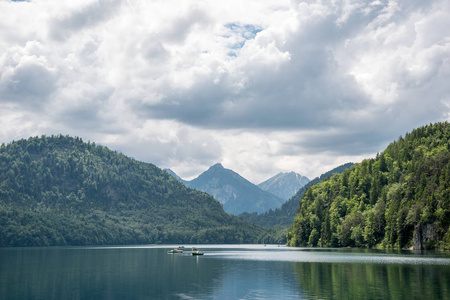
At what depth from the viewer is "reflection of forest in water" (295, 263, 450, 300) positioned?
63.2m

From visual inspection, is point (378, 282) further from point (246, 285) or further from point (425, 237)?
point (425, 237)

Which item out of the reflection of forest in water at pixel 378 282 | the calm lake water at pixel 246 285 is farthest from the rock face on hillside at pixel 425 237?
the calm lake water at pixel 246 285

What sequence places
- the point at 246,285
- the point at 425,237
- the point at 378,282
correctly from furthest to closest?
the point at 425,237, the point at 246,285, the point at 378,282

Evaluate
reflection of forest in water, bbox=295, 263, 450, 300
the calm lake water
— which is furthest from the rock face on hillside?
the calm lake water

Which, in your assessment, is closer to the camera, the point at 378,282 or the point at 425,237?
the point at 378,282

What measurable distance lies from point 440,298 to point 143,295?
41297 millimetres

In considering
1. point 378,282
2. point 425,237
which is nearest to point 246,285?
point 378,282

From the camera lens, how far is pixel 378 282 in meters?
75.7

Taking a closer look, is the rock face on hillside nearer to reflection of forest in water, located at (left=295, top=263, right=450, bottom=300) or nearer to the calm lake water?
reflection of forest in water, located at (left=295, top=263, right=450, bottom=300)

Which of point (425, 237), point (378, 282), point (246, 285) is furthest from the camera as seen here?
point (425, 237)

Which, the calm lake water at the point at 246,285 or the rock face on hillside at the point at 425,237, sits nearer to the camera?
the calm lake water at the point at 246,285

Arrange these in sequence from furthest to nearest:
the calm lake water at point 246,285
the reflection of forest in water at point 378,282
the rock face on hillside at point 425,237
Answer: the rock face on hillside at point 425,237
the calm lake water at point 246,285
the reflection of forest in water at point 378,282

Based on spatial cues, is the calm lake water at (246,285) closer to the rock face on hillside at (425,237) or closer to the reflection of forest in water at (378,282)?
the reflection of forest in water at (378,282)

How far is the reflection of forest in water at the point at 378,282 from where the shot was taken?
63.2 meters
